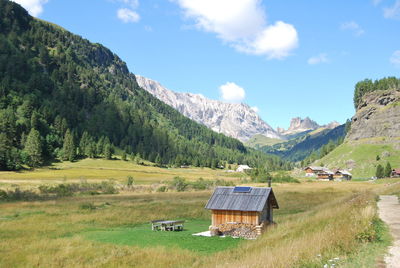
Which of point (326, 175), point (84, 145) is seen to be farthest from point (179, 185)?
point (84, 145)

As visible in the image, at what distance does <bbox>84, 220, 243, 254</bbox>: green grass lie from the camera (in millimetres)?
24641

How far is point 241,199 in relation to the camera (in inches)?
1251

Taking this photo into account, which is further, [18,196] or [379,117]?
[379,117]

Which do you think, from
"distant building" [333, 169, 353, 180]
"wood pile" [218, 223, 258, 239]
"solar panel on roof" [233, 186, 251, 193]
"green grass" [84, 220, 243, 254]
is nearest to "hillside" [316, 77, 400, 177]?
"distant building" [333, 169, 353, 180]

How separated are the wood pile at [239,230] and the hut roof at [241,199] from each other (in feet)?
4.95

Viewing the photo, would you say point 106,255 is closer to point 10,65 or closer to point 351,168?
point 351,168

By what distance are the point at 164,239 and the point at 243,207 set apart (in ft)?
26.1

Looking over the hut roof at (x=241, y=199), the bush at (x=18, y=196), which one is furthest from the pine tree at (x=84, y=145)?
the hut roof at (x=241, y=199)

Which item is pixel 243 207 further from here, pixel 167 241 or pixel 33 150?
pixel 33 150

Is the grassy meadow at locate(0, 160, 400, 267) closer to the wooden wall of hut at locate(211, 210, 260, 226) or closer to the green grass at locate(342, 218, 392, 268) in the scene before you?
the green grass at locate(342, 218, 392, 268)

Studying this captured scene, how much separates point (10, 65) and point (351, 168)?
196062mm

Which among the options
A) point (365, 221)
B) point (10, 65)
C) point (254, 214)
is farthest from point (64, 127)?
point (365, 221)

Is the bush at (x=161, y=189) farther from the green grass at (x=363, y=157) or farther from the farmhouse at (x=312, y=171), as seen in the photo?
the farmhouse at (x=312, y=171)

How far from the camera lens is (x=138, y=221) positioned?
1497 inches
